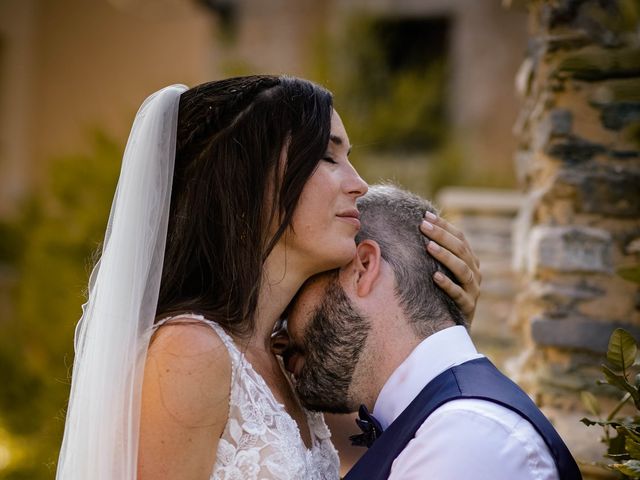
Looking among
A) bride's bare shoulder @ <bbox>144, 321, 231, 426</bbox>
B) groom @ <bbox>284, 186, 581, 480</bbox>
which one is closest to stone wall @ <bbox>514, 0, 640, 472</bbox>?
groom @ <bbox>284, 186, 581, 480</bbox>

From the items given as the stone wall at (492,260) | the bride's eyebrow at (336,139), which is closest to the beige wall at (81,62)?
the stone wall at (492,260)

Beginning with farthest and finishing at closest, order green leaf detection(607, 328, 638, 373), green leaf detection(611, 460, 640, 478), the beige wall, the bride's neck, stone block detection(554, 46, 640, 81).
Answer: the beige wall < stone block detection(554, 46, 640, 81) < the bride's neck < green leaf detection(607, 328, 638, 373) < green leaf detection(611, 460, 640, 478)

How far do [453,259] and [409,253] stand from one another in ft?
0.44

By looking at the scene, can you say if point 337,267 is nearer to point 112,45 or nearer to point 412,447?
point 412,447

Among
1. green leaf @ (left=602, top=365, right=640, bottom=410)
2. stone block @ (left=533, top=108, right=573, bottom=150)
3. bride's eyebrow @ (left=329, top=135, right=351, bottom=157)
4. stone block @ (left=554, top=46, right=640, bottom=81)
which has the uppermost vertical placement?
stone block @ (left=554, top=46, right=640, bottom=81)

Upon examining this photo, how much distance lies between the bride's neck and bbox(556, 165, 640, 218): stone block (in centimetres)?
123

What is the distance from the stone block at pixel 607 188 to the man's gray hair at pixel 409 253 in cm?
81

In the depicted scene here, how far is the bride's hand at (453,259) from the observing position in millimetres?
2266

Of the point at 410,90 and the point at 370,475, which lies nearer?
the point at 370,475

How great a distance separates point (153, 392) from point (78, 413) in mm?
293

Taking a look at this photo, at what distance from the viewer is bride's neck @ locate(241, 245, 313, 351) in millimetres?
2287

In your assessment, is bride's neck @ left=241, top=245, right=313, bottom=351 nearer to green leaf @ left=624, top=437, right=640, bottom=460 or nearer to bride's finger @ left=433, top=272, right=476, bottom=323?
bride's finger @ left=433, top=272, right=476, bottom=323

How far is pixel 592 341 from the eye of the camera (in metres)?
2.92

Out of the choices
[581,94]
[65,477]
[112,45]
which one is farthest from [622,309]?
[112,45]
